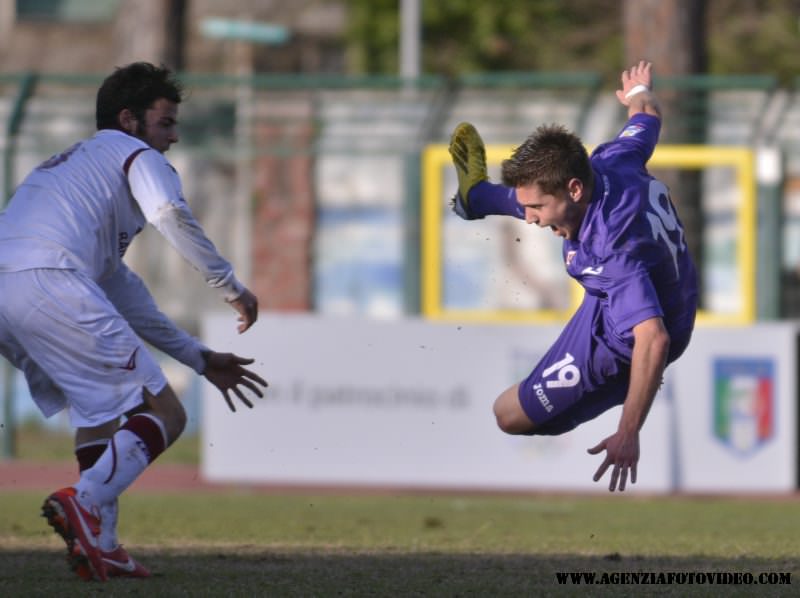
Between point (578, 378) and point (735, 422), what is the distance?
6.82m

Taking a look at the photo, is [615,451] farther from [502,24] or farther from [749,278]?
[502,24]

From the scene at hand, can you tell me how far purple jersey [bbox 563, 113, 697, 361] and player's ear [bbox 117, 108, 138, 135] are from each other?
6.62 ft

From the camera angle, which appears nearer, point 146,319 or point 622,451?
point 622,451

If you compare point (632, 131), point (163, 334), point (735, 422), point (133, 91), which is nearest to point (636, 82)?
point (632, 131)

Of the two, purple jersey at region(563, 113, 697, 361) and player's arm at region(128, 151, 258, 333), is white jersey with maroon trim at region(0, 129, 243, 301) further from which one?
purple jersey at region(563, 113, 697, 361)

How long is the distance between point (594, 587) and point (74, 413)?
235cm

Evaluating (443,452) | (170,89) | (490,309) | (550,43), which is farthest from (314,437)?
(550,43)

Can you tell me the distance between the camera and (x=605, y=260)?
7.55 metres

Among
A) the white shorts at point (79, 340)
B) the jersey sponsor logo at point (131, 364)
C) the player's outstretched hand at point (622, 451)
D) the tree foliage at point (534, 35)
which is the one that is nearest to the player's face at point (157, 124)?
the white shorts at point (79, 340)

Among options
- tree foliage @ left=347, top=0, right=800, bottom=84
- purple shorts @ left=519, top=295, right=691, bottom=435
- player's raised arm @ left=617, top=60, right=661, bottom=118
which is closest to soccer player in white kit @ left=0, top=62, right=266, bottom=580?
purple shorts @ left=519, top=295, right=691, bottom=435

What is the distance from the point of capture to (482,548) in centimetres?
972

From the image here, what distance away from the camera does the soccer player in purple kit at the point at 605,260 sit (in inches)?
286

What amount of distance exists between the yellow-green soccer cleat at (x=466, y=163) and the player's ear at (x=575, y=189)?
3.62 ft

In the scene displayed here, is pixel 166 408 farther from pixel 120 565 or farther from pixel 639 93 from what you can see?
pixel 639 93
